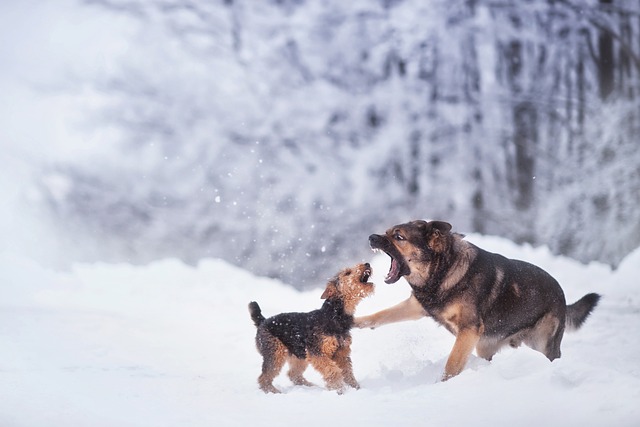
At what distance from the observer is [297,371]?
3625 mm

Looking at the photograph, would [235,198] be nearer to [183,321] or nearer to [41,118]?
[183,321]

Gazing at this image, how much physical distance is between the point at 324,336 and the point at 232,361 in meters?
1.21

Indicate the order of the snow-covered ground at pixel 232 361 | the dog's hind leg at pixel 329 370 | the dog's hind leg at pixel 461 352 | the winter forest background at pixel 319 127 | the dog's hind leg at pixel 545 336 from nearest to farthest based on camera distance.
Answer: the snow-covered ground at pixel 232 361 < the dog's hind leg at pixel 329 370 < the dog's hind leg at pixel 461 352 < the dog's hind leg at pixel 545 336 < the winter forest background at pixel 319 127

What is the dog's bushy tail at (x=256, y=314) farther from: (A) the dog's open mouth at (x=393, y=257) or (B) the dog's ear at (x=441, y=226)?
(B) the dog's ear at (x=441, y=226)

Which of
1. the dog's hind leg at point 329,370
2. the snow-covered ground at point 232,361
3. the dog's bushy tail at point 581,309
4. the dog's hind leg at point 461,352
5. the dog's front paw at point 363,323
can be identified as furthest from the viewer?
the dog's bushy tail at point 581,309

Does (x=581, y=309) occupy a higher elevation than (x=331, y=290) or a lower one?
lower

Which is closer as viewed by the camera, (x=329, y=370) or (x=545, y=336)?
Answer: (x=329, y=370)

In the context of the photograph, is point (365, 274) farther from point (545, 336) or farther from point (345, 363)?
point (545, 336)

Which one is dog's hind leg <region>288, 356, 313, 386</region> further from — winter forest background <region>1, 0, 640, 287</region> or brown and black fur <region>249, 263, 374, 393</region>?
winter forest background <region>1, 0, 640, 287</region>

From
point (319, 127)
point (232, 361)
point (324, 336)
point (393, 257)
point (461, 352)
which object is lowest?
point (461, 352)

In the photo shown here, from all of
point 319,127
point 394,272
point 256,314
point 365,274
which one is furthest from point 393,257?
point 319,127

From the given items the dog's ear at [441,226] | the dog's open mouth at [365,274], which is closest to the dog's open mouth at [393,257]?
the dog's open mouth at [365,274]

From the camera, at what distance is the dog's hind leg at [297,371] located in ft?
11.6

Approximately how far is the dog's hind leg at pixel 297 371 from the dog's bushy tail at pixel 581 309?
1.67m
